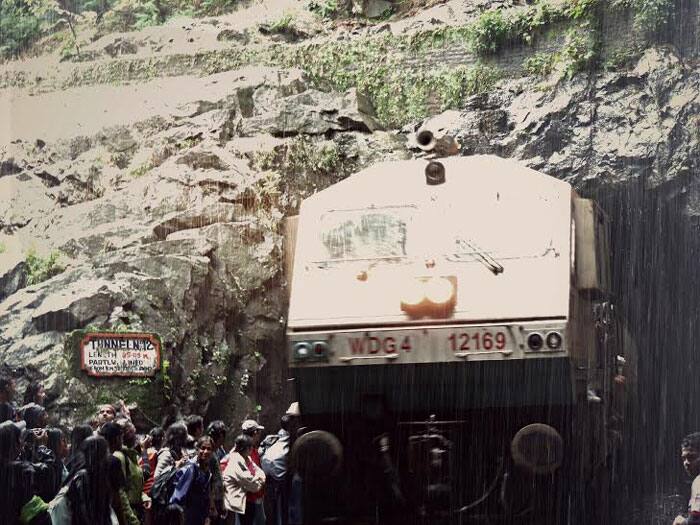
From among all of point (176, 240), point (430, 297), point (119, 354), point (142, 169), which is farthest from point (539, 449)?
point (142, 169)

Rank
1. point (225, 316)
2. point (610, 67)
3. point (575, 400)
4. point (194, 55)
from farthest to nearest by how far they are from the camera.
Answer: point (194, 55) → point (610, 67) → point (225, 316) → point (575, 400)

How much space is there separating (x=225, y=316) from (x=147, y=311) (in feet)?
4.00

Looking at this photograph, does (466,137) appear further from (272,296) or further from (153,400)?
(153,400)

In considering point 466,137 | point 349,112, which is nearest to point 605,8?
point 466,137

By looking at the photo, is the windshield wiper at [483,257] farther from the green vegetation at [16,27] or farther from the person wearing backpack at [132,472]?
the green vegetation at [16,27]

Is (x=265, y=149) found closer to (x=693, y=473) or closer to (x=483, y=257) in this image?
(x=483, y=257)


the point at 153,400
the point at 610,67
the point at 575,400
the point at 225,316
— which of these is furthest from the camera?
the point at 610,67

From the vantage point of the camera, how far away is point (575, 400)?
8.93 m

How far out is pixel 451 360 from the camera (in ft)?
28.9

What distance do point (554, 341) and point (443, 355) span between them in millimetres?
822

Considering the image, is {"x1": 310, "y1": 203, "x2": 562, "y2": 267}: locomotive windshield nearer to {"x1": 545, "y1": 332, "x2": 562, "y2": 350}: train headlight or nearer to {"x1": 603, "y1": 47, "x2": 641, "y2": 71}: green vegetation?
{"x1": 545, "y1": 332, "x2": 562, "y2": 350}: train headlight

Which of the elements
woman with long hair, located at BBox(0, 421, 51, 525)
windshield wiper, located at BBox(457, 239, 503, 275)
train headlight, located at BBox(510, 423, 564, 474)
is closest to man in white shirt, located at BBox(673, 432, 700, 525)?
train headlight, located at BBox(510, 423, 564, 474)

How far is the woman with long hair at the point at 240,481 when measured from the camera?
1028 centimetres

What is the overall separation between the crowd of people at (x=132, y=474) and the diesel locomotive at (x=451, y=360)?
75cm
